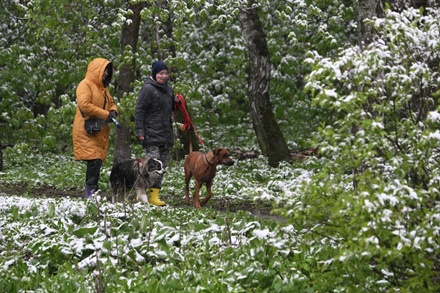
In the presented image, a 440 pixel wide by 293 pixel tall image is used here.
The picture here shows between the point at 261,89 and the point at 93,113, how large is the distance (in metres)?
7.49

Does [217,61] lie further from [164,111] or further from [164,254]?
[164,254]

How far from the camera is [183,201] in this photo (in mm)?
13914

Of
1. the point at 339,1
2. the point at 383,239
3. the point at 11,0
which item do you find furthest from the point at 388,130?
the point at 11,0

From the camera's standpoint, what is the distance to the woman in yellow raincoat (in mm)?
11664

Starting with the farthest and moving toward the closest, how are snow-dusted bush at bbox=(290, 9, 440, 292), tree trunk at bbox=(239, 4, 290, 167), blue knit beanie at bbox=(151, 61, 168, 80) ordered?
tree trunk at bbox=(239, 4, 290, 167) < blue knit beanie at bbox=(151, 61, 168, 80) < snow-dusted bush at bbox=(290, 9, 440, 292)

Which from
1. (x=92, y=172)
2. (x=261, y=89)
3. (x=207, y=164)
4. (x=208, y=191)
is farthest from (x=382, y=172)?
(x=261, y=89)

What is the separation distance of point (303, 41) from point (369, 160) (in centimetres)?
1843

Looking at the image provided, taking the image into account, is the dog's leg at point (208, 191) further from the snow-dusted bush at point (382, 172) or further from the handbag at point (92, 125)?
the snow-dusted bush at point (382, 172)

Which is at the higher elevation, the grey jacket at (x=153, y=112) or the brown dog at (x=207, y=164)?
the grey jacket at (x=153, y=112)

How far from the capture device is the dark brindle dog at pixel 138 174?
1190 cm

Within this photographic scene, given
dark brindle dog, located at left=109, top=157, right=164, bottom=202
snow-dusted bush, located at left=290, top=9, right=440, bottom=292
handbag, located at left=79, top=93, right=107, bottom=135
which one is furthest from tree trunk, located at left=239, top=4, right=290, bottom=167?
snow-dusted bush, located at left=290, top=9, right=440, bottom=292

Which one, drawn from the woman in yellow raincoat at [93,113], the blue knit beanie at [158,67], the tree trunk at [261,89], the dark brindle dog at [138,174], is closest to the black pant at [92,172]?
the woman in yellow raincoat at [93,113]

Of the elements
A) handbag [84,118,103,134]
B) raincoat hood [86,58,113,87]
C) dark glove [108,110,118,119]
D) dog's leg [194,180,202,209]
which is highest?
raincoat hood [86,58,113,87]

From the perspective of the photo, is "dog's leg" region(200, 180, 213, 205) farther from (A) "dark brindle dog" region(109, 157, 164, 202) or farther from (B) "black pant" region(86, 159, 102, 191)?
(B) "black pant" region(86, 159, 102, 191)
